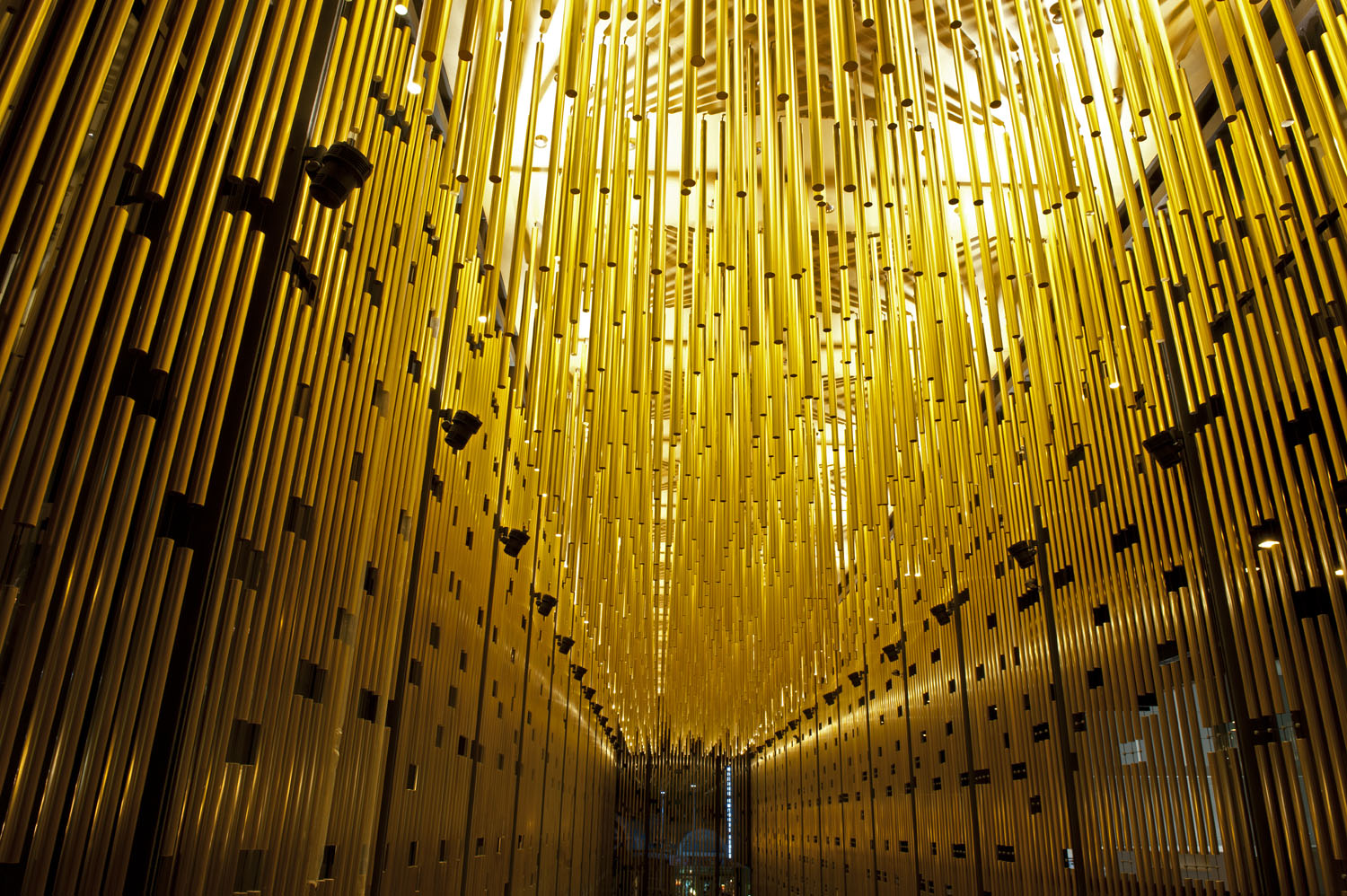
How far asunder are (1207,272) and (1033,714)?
5.49m

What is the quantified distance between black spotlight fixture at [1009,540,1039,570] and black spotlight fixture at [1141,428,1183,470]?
179cm

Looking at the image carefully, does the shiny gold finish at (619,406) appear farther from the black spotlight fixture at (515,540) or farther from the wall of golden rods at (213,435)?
the black spotlight fixture at (515,540)

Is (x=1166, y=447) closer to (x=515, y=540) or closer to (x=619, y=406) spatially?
A: (x=619, y=406)

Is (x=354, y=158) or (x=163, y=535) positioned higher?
(x=354, y=158)

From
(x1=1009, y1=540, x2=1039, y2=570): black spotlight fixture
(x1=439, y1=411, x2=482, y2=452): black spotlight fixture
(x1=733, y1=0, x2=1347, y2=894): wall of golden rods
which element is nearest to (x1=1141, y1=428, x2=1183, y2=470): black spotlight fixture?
(x1=733, y1=0, x2=1347, y2=894): wall of golden rods

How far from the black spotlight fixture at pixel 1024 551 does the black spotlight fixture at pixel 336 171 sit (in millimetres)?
6451

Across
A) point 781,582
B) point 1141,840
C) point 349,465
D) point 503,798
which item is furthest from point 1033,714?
point 349,465

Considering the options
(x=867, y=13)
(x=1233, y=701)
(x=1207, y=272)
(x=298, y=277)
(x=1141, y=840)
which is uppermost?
(x=867, y=13)

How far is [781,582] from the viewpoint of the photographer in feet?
29.7

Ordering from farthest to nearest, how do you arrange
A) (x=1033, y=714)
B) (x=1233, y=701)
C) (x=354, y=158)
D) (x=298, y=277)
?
(x=1033, y=714) < (x=1233, y=701) < (x=298, y=277) < (x=354, y=158)

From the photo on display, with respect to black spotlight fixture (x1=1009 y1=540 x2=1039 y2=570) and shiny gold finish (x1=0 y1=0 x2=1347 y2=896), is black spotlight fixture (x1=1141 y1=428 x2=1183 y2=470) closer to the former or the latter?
shiny gold finish (x1=0 y1=0 x2=1347 y2=896)

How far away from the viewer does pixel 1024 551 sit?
823 cm

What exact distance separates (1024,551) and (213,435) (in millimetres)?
6879

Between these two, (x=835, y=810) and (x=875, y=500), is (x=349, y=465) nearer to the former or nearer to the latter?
(x=875, y=500)
